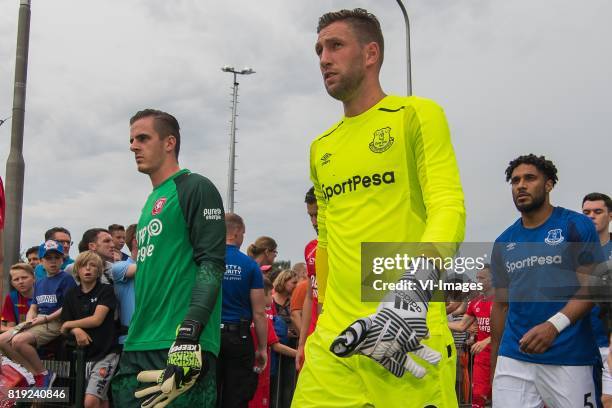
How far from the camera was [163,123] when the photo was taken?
14.4ft

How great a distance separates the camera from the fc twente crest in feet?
10.6

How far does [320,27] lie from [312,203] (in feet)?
13.9

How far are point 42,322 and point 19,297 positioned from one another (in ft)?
3.78

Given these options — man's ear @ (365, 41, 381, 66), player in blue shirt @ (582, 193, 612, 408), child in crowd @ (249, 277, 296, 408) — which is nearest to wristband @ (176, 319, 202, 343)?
man's ear @ (365, 41, 381, 66)

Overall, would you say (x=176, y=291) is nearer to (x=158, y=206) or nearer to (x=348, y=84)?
(x=158, y=206)

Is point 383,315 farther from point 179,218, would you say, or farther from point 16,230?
point 16,230

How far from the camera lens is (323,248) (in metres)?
3.88

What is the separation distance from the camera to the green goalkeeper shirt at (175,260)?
Result: 3889 millimetres

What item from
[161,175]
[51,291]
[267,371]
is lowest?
[267,371]

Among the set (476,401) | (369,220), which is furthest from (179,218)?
(476,401)

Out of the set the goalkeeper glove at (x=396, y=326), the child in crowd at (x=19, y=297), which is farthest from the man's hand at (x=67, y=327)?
the goalkeeper glove at (x=396, y=326)

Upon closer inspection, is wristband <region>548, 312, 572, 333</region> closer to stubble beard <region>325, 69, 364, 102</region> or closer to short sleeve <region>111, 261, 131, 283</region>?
stubble beard <region>325, 69, 364, 102</region>

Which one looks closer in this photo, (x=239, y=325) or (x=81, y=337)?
(x=239, y=325)

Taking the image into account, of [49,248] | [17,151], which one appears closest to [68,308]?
[49,248]
